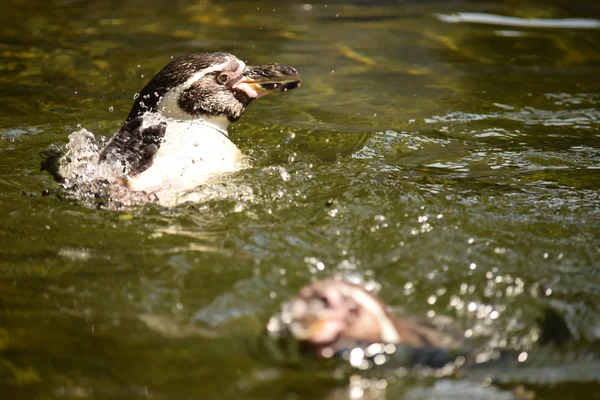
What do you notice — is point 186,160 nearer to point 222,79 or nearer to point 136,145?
point 136,145

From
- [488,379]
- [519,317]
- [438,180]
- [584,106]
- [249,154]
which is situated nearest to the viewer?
[488,379]

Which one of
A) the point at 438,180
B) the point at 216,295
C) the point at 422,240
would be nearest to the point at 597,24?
the point at 438,180

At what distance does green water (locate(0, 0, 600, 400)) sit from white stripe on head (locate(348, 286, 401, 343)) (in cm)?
20

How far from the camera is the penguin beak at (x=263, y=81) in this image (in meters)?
5.73

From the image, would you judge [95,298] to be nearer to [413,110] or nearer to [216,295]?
[216,295]

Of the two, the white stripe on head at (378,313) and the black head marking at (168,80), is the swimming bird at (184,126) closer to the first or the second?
the black head marking at (168,80)

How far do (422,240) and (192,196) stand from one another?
1469mm

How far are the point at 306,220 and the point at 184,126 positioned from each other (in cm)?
138

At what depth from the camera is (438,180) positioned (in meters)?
5.38

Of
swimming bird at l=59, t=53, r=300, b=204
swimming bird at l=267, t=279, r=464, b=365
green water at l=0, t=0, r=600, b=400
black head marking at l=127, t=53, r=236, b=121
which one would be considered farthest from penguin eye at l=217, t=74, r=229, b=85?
swimming bird at l=267, t=279, r=464, b=365

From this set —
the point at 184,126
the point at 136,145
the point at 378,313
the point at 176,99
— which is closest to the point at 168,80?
the point at 176,99

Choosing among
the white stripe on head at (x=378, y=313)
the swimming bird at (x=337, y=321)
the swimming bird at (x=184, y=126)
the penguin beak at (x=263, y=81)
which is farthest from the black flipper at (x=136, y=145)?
the white stripe on head at (x=378, y=313)

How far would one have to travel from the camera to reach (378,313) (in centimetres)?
325

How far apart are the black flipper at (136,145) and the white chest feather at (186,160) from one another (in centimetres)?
4
